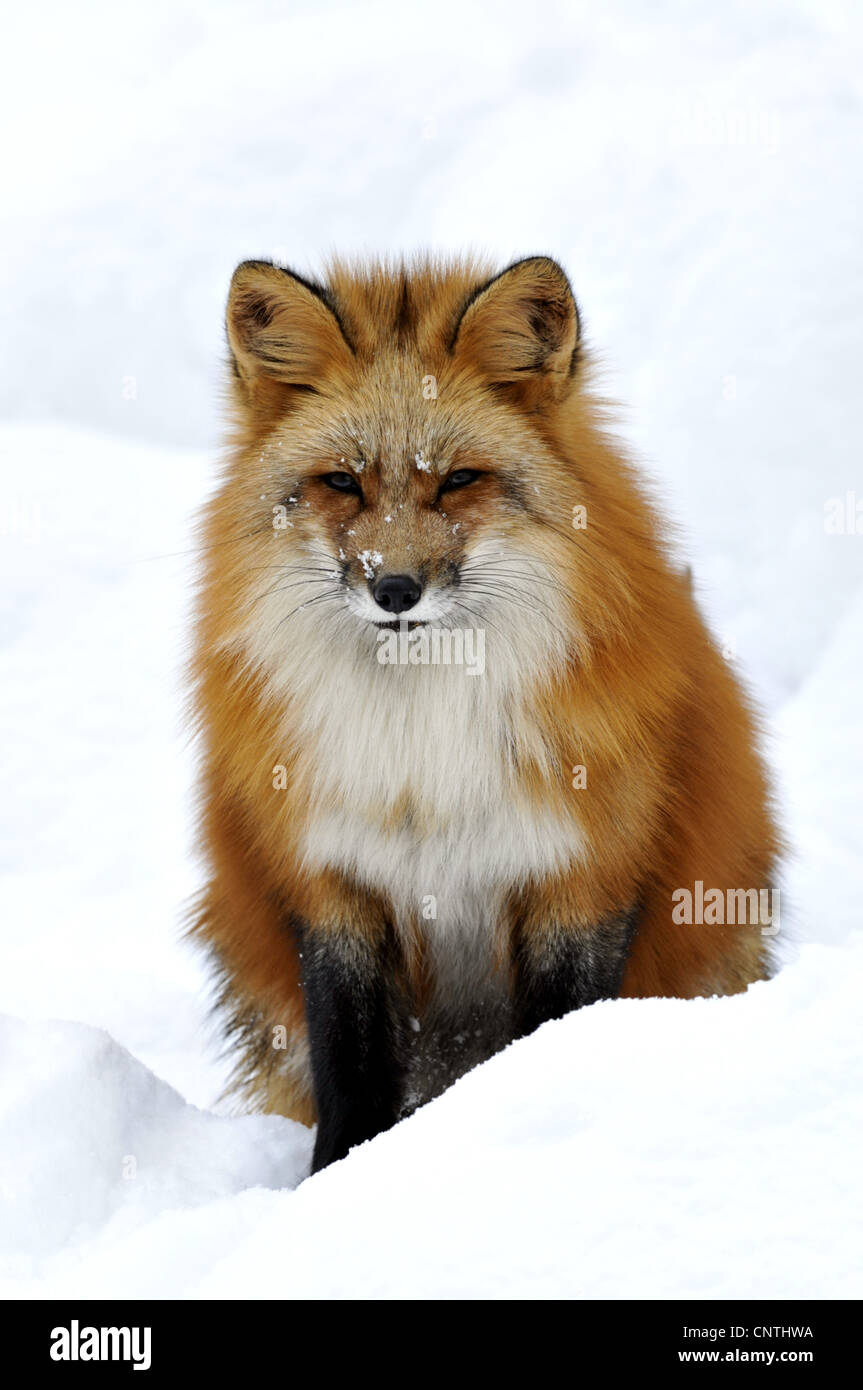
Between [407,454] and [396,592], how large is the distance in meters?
0.39

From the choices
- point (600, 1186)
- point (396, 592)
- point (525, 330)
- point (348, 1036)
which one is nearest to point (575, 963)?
point (348, 1036)

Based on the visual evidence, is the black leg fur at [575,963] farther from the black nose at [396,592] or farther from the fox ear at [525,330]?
the fox ear at [525,330]

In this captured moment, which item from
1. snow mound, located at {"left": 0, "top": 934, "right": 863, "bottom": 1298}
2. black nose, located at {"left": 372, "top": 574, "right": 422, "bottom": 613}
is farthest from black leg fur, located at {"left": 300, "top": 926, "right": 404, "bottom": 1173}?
black nose, located at {"left": 372, "top": 574, "right": 422, "bottom": 613}

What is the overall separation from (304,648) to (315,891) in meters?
0.63

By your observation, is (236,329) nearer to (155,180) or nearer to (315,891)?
(315,891)

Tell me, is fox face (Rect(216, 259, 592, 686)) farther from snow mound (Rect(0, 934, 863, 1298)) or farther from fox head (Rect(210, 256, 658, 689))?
snow mound (Rect(0, 934, 863, 1298))

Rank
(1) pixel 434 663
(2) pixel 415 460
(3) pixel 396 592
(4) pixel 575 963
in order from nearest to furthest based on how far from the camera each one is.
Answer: (3) pixel 396 592 < (2) pixel 415 460 < (1) pixel 434 663 < (4) pixel 575 963

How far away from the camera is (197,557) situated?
3.96m

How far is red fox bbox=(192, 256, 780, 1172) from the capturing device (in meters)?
3.52

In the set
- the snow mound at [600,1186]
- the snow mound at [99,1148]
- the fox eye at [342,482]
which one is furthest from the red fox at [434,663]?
the snow mound at [600,1186]

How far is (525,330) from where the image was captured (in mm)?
3658

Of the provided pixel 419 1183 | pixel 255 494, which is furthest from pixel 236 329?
pixel 419 1183

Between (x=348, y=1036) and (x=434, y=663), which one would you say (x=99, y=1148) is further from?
(x=434, y=663)

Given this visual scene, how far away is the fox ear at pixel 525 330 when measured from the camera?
357cm
